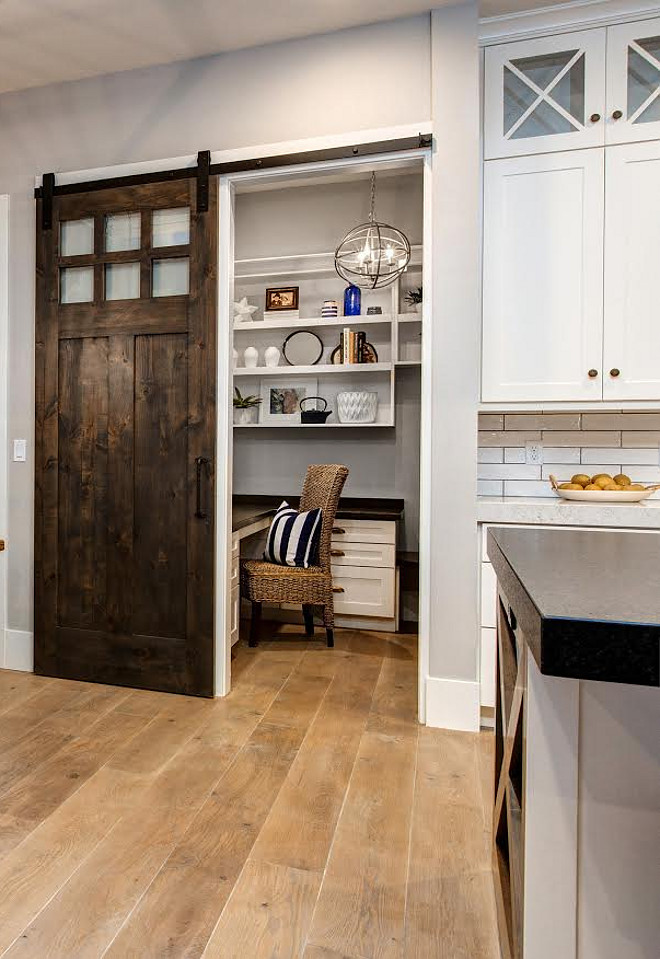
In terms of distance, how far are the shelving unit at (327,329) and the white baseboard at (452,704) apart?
1.89 m

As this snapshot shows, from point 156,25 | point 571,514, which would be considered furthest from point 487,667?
point 156,25

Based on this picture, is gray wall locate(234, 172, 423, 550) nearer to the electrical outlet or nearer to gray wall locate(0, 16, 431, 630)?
the electrical outlet

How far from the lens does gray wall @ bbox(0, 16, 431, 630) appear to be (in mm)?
2593

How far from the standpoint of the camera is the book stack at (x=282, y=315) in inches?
167

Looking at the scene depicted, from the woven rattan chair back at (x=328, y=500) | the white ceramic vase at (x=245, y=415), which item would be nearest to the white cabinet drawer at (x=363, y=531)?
the woven rattan chair back at (x=328, y=500)

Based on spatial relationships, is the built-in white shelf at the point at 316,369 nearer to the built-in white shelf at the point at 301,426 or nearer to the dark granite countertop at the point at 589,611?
the built-in white shelf at the point at 301,426

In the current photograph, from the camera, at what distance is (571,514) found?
8.11 ft

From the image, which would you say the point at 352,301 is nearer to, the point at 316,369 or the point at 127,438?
the point at 316,369

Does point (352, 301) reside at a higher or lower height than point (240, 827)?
higher

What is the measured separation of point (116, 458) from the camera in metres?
2.95

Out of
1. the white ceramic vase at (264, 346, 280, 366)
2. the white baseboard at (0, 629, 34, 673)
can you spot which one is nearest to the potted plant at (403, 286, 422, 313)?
the white ceramic vase at (264, 346, 280, 366)

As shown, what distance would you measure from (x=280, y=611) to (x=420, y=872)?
2.64m

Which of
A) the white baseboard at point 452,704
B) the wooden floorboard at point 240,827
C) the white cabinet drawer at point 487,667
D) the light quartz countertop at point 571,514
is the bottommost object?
the wooden floorboard at point 240,827

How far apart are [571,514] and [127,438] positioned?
2075mm
